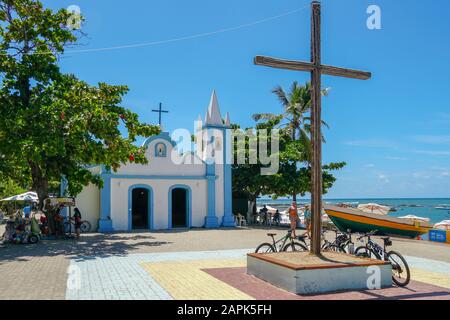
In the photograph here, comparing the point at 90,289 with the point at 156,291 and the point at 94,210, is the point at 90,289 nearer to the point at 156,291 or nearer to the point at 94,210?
the point at 156,291

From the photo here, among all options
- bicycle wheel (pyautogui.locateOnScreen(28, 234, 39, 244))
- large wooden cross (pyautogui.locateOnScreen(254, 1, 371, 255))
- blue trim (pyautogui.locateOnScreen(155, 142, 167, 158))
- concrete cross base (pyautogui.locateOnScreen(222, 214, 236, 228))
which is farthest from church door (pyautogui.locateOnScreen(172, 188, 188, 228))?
large wooden cross (pyautogui.locateOnScreen(254, 1, 371, 255))

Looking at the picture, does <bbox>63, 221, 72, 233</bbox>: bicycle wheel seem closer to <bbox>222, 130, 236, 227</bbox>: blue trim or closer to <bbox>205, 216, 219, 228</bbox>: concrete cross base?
<bbox>205, 216, 219, 228</bbox>: concrete cross base

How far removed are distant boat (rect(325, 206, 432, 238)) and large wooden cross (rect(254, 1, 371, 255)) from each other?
1416cm

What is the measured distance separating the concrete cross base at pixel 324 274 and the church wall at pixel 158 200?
49.0ft

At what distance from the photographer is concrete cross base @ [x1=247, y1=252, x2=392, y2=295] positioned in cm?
749

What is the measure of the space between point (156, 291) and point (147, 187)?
1567 centimetres

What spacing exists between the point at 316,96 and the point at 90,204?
16.4 meters

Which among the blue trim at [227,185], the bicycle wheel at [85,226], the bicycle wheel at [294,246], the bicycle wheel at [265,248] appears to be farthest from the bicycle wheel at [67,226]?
the bicycle wheel at [294,246]

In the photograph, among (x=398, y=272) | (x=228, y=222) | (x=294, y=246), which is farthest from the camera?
(x=228, y=222)

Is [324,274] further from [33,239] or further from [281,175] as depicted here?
[281,175]

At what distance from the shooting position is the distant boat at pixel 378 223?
21.2 m

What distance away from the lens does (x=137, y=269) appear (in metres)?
10.0

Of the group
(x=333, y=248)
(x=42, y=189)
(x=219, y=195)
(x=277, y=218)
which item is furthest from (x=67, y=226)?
(x=333, y=248)
